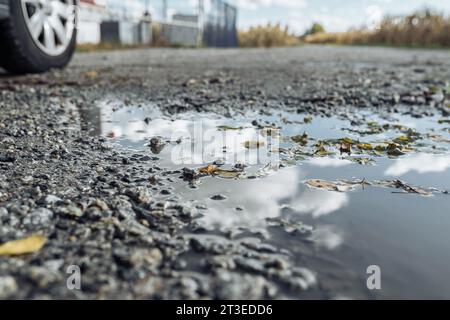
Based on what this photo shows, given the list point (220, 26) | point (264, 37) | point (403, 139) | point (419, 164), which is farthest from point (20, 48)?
point (264, 37)

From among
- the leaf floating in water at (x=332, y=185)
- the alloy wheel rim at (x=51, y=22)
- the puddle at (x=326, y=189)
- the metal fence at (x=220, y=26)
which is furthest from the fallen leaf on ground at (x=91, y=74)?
the metal fence at (x=220, y=26)

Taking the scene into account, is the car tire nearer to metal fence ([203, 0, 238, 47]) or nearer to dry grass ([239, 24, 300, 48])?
metal fence ([203, 0, 238, 47])

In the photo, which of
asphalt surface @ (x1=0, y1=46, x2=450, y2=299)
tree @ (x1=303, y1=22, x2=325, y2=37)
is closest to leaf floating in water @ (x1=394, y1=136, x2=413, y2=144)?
asphalt surface @ (x1=0, y1=46, x2=450, y2=299)

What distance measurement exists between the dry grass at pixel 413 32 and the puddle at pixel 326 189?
1653cm

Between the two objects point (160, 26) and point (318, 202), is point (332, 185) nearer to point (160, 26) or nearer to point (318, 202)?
point (318, 202)

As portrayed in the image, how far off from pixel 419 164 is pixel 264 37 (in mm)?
18637

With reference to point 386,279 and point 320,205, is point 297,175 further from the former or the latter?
point 386,279

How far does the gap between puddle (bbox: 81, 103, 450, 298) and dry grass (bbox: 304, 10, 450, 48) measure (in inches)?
651

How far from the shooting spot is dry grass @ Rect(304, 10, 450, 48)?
16578 millimetres

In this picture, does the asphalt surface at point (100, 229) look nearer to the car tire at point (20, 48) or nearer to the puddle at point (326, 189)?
the puddle at point (326, 189)

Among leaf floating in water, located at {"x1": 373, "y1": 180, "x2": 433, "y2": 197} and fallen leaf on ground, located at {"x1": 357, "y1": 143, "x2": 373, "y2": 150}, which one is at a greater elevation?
fallen leaf on ground, located at {"x1": 357, "y1": 143, "x2": 373, "y2": 150}

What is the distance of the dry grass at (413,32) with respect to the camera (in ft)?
54.4

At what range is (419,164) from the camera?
5.67 ft
